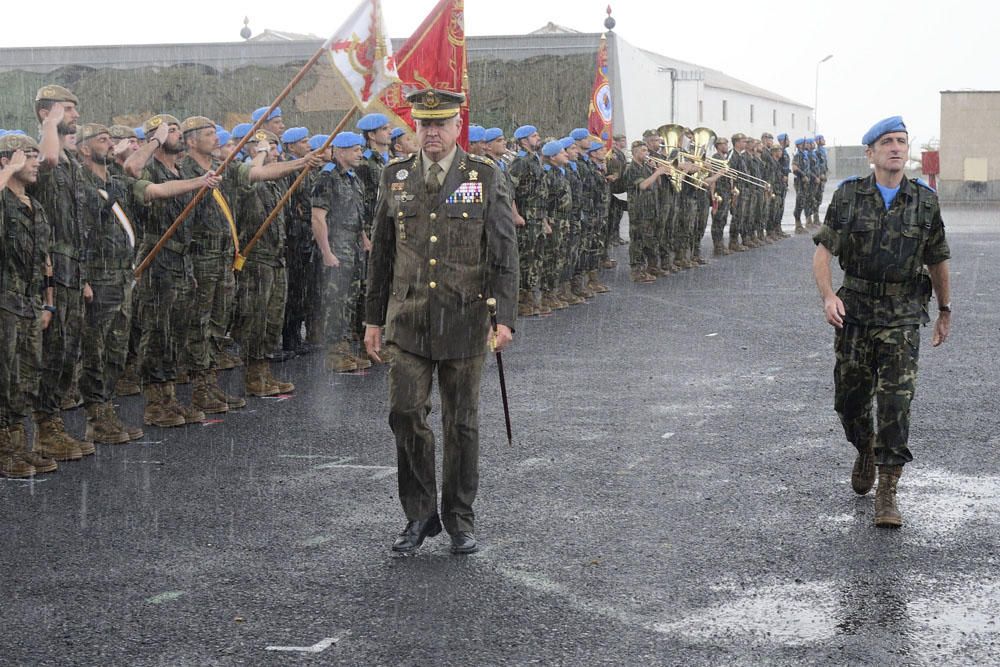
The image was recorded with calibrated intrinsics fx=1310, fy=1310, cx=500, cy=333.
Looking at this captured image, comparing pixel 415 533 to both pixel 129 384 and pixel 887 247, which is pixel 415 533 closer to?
pixel 887 247

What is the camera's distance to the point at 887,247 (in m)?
6.48

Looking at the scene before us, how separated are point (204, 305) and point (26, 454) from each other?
2.01m

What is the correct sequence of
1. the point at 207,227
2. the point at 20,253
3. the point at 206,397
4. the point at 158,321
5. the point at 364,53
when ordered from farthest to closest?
the point at 364,53 < the point at 206,397 < the point at 207,227 < the point at 158,321 < the point at 20,253

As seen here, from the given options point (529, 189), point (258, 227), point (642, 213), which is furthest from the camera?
point (642, 213)

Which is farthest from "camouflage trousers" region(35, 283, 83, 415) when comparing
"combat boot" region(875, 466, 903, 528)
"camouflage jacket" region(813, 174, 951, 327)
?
"combat boot" region(875, 466, 903, 528)

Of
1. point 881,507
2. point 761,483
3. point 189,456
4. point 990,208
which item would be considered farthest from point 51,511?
point 990,208

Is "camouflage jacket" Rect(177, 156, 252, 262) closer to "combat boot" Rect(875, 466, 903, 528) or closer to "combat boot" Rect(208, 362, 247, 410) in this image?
"combat boot" Rect(208, 362, 247, 410)

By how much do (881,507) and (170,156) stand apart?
17.5ft

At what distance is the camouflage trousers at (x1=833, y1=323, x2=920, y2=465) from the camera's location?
6.40 meters

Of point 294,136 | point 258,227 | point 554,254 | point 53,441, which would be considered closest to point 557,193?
point 554,254

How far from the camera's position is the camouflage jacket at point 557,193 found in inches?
610

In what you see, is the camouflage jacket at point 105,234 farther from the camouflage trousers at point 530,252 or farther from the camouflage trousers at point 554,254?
the camouflage trousers at point 554,254

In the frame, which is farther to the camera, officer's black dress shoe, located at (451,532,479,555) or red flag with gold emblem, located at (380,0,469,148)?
red flag with gold emblem, located at (380,0,469,148)

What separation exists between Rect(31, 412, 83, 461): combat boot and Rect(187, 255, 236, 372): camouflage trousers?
52.6 inches
